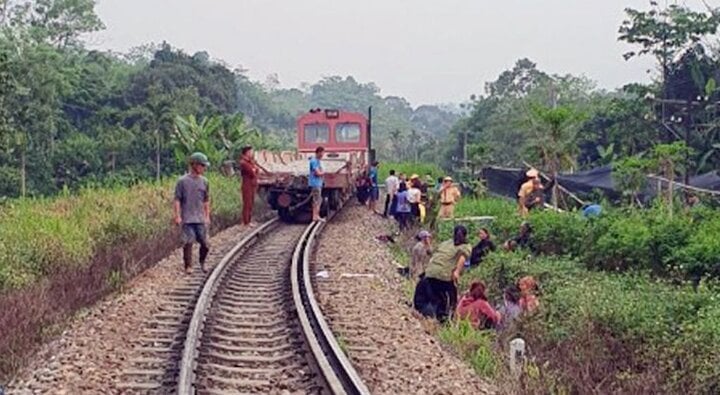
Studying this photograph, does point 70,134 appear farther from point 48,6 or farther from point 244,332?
point 244,332

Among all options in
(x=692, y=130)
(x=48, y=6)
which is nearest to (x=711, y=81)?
(x=692, y=130)

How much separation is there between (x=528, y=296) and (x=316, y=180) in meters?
9.66

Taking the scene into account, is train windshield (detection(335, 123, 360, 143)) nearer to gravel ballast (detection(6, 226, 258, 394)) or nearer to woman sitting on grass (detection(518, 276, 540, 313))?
gravel ballast (detection(6, 226, 258, 394))

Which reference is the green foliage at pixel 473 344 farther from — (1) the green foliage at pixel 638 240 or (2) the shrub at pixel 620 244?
(2) the shrub at pixel 620 244

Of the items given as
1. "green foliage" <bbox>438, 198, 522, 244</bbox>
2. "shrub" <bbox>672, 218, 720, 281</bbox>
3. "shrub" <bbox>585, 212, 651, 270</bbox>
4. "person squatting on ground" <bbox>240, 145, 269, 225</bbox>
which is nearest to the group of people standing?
"green foliage" <bbox>438, 198, 522, 244</bbox>

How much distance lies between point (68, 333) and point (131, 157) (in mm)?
39209

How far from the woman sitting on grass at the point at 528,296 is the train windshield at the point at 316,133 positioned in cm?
1686

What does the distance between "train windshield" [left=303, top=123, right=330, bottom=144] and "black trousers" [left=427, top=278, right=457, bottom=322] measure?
16515 millimetres

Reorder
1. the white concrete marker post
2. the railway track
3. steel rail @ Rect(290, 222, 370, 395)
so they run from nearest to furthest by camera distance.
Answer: steel rail @ Rect(290, 222, 370, 395), the railway track, the white concrete marker post

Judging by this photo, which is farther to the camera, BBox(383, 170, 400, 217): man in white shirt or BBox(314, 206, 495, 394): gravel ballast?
BBox(383, 170, 400, 217): man in white shirt

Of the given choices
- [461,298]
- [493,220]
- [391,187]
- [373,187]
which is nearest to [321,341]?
[461,298]

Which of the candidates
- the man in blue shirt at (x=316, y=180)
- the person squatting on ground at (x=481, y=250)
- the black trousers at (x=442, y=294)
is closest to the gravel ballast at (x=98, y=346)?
the black trousers at (x=442, y=294)

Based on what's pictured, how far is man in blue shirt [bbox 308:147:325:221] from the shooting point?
66.5ft

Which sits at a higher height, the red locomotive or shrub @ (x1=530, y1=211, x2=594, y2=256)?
the red locomotive
